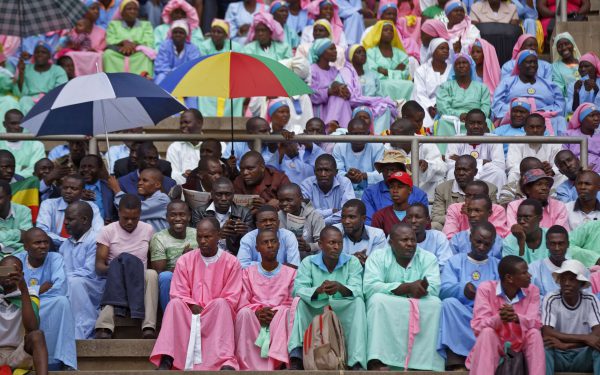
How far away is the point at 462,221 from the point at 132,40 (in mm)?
7136

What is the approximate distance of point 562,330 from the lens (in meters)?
12.7

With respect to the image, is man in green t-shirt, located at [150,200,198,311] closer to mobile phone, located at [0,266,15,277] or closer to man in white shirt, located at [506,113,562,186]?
mobile phone, located at [0,266,15,277]

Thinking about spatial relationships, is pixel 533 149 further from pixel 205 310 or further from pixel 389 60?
pixel 205 310

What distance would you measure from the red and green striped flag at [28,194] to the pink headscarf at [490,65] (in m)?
6.35

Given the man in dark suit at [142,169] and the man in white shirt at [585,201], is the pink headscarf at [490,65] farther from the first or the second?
the man in dark suit at [142,169]

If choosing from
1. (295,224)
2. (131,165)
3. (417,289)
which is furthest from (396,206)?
(131,165)

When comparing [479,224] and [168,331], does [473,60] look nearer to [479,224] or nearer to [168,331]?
[479,224]

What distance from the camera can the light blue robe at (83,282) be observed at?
13.4 metres

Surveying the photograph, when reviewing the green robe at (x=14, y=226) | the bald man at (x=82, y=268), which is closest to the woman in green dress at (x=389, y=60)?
the green robe at (x=14, y=226)

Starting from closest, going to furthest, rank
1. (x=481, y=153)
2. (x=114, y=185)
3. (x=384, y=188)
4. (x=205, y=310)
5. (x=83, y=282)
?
1. (x=205, y=310)
2. (x=83, y=282)
3. (x=114, y=185)
4. (x=384, y=188)
5. (x=481, y=153)

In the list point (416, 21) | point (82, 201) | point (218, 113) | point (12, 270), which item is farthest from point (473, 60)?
point (12, 270)

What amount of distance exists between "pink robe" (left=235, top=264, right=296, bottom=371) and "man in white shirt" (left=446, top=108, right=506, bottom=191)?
11.3 feet

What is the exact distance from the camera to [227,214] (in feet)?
47.4

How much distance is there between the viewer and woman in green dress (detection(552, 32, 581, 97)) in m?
18.8
